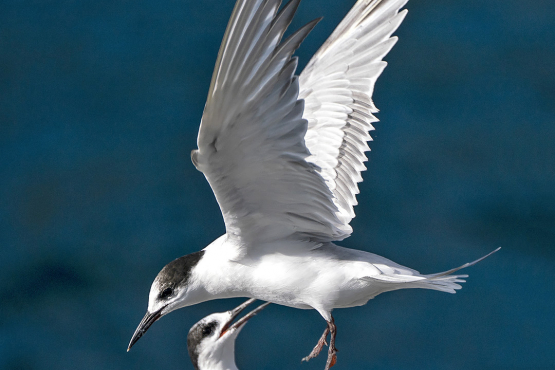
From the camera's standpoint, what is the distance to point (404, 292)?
8.33 metres

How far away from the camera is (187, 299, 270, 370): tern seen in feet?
18.6

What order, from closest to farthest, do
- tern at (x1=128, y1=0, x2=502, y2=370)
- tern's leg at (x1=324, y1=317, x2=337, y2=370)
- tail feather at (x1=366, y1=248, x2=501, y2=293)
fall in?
tern at (x1=128, y1=0, x2=502, y2=370)
tail feather at (x1=366, y1=248, x2=501, y2=293)
tern's leg at (x1=324, y1=317, x2=337, y2=370)

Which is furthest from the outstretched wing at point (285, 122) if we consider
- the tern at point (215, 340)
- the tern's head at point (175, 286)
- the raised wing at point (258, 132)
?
the tern at point (215, 340)

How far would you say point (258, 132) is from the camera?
3.54 metres

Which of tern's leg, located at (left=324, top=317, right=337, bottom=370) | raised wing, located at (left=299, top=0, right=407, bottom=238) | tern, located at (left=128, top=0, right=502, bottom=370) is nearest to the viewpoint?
tern, located at (left=128, top=0, right=502, bottom=370)

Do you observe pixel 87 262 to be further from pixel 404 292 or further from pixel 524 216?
pixel 524 216

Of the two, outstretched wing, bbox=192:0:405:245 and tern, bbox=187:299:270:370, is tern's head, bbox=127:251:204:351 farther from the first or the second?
tern, bbox=187:299:270:370

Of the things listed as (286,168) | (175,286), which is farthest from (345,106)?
(175,286)

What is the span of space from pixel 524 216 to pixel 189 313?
4.29 m

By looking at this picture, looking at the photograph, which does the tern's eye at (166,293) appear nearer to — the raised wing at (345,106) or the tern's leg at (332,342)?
the tern's leg at (332,342)

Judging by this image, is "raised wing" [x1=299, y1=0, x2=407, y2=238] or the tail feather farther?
"raised wing" [x1=299, y1=0, x2=407, y2=238]

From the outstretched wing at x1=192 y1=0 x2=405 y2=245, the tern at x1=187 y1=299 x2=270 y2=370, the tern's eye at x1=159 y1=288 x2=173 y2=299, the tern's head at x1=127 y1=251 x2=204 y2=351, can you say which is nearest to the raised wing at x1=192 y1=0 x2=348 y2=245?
the outstretched wing at x1=192 y1=0 x2=405 y2=245

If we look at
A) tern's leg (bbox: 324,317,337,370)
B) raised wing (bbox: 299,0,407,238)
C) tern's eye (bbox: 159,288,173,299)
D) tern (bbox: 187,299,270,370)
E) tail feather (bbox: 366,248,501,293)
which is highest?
raised wing (bbox: 299,0,407,238)

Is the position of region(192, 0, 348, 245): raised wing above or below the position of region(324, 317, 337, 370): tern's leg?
above
